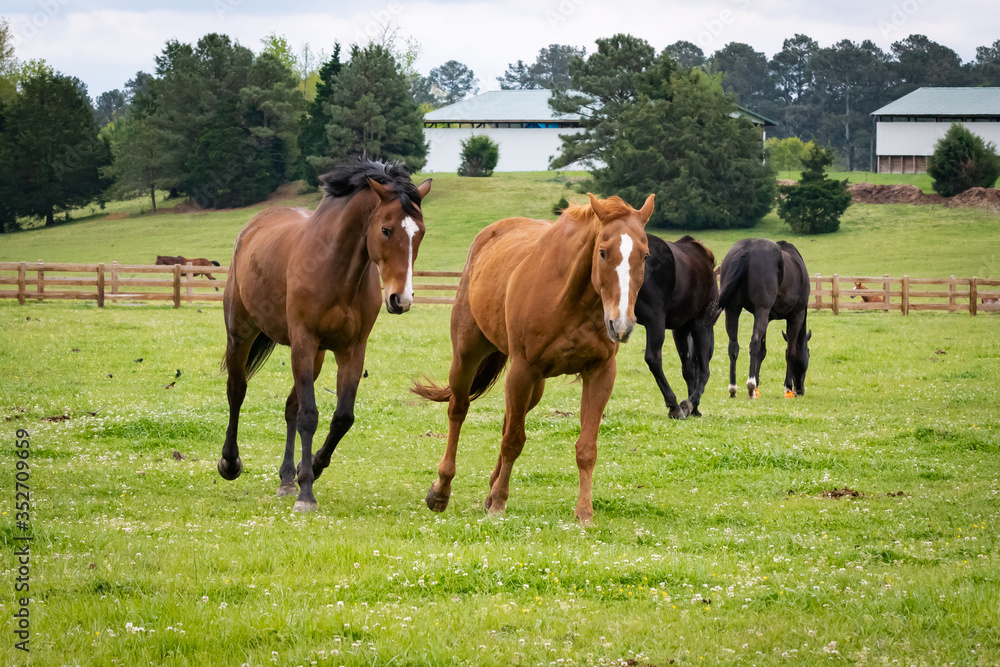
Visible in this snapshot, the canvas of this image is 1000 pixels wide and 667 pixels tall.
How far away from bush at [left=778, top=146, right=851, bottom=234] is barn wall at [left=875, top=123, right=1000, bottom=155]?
27.4 metres

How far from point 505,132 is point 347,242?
77.3m

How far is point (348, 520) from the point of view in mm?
6438

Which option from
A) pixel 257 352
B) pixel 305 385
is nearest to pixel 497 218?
pixel 257 352

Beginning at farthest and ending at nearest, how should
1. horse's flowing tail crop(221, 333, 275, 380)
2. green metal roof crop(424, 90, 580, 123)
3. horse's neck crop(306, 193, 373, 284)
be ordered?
green metal roof crop(424, 90, 580, 123) < horse's flowing tail crop(221, 333, 275, 380) < horse's neck crop(306, 193, 373, 284)

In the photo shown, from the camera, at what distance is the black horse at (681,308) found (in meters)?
11.6

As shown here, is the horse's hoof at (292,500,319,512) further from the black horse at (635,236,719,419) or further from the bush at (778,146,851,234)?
the bush at (778,146,851,234)

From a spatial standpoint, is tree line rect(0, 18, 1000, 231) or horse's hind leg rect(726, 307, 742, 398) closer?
horse's hind leg rect(726, 307, 742, 398)

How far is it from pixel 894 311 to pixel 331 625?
1156 inches

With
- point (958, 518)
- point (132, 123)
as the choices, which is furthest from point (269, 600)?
point (132, 123)

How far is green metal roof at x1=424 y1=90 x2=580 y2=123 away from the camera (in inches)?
3219

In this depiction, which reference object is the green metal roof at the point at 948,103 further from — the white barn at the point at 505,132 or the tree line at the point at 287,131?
the white barn at the point at 505,132

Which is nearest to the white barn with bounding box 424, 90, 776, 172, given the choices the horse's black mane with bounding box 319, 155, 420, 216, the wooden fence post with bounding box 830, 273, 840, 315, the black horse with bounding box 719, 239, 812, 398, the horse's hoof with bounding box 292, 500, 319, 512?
the wooden fence post with bounding box 830, 273, 840, 315

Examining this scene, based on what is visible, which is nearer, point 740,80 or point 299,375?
point 299,375

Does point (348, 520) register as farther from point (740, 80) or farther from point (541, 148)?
point (740, 80)
